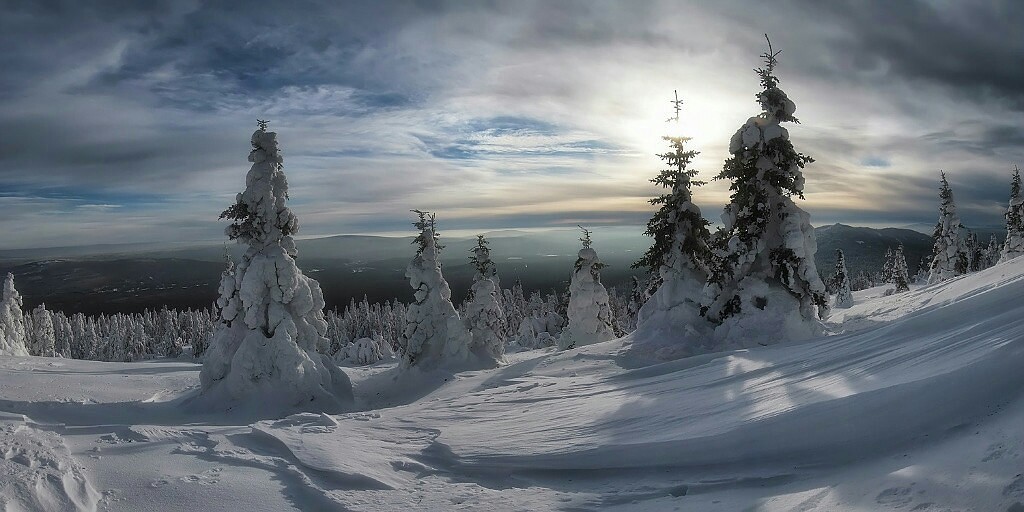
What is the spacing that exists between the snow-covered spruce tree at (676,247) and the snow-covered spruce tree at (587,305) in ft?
39.3

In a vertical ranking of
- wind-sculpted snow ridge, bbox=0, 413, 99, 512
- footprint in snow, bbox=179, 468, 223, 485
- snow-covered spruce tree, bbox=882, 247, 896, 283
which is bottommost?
snow-covered spruce tree, bbox=882, 247, 896, 283

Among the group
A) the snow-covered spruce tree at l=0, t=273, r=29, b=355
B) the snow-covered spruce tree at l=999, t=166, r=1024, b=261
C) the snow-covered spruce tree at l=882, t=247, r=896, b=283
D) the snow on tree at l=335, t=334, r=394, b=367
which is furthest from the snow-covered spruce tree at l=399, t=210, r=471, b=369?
the snow-covered spruce tree at l=882, t=247, r=896, b=283

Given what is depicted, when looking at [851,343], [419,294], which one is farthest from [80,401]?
[851,343]

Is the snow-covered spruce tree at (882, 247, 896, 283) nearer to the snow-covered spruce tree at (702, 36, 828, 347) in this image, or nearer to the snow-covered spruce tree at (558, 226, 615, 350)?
the snow-covered spruce tree at (558, 226, 615, 350)

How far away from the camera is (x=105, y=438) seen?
319 inches

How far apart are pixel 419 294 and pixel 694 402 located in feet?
72.2

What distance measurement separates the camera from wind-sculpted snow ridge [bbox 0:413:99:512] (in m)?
5.62

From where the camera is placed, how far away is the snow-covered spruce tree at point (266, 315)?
843 inches

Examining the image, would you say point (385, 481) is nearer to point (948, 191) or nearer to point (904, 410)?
point (904, 410)

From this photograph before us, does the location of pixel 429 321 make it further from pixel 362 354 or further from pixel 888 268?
pixel 888 268

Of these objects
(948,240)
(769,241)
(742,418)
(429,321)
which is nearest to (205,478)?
(742,418)

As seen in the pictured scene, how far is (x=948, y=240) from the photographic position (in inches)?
1796

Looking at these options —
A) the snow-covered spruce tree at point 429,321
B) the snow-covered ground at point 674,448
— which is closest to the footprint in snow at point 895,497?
the snow-covered ground at point 674,448

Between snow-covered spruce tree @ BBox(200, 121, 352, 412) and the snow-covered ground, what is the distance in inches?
403
